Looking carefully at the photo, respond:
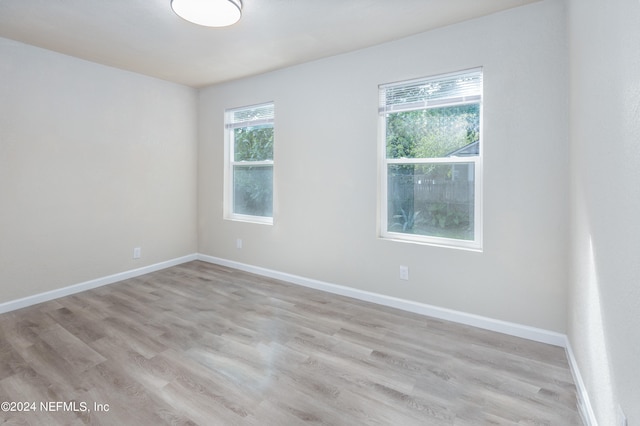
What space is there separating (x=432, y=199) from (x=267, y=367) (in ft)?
6.54

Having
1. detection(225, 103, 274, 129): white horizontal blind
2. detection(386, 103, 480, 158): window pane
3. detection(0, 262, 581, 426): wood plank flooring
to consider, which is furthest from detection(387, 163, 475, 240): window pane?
detection(225, 103, 274, 129): white horizontal blind

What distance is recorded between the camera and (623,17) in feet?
3.72

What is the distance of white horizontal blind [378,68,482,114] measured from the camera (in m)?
2.70

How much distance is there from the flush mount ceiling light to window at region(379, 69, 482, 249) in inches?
58.9

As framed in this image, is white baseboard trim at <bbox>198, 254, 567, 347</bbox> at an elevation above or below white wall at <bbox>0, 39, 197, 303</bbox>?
below

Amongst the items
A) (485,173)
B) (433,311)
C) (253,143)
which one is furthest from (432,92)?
(253,143)

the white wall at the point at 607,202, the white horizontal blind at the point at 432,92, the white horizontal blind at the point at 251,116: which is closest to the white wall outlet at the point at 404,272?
the white wall at the point at 607,202

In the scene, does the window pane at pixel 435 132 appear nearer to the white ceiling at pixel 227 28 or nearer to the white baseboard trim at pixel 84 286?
the white ceiling at pixel 227 28

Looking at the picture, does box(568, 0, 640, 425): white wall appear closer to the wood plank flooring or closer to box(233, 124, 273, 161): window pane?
the wood plank flooring

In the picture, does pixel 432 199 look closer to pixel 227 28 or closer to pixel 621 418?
pixel 621 418

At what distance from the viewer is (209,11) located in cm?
230

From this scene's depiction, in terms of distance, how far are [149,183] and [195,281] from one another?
147 cm

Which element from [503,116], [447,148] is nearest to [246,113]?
[447,148]

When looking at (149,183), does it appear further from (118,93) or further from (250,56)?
(250,56)
